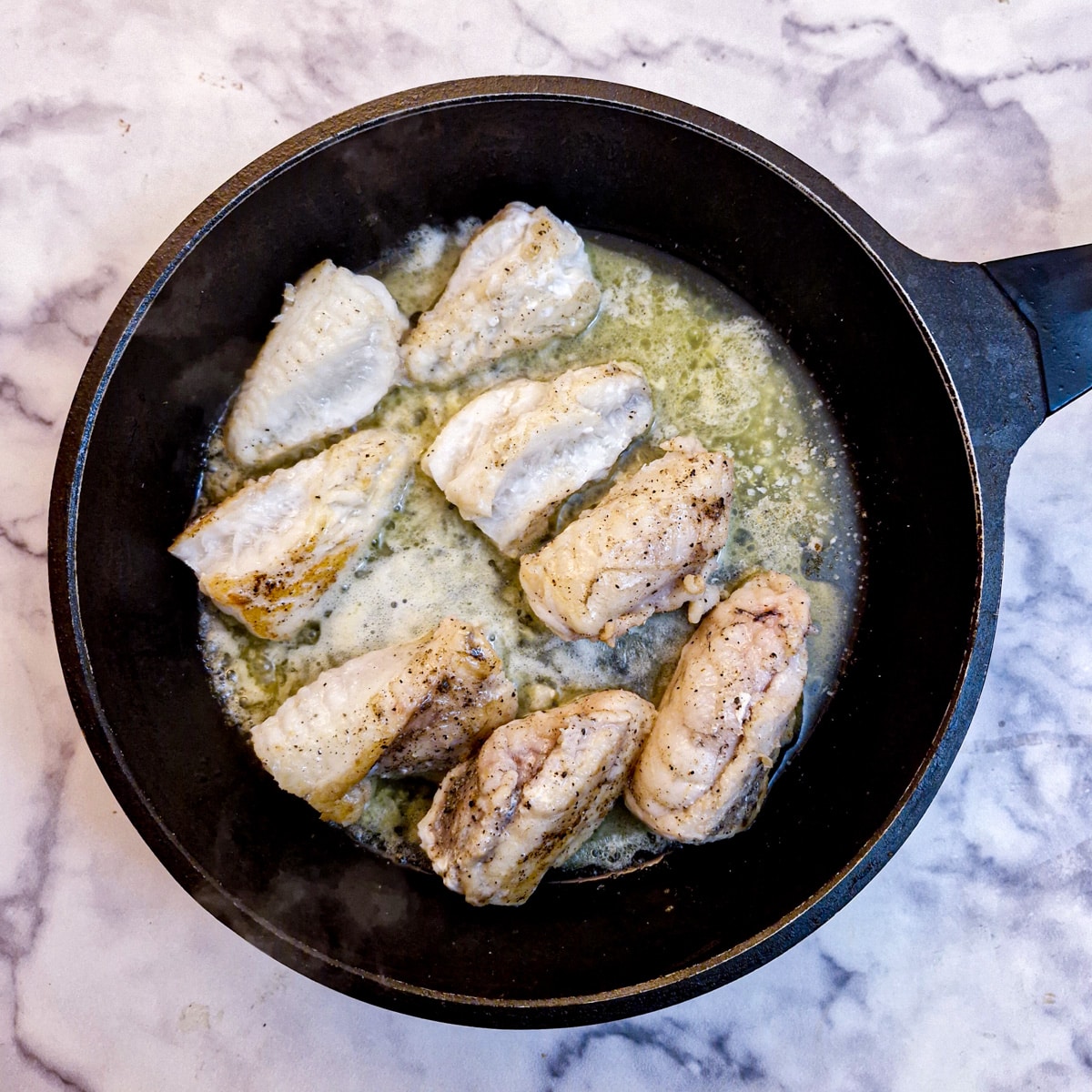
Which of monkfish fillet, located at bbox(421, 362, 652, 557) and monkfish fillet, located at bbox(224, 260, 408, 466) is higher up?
monkfish fillet, located at bbox(224, 260, 408, 466)

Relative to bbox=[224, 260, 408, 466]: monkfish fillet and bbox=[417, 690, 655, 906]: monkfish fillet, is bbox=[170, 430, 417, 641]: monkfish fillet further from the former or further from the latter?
bbox=[417, 690, 655, 906]: monkfish fillet

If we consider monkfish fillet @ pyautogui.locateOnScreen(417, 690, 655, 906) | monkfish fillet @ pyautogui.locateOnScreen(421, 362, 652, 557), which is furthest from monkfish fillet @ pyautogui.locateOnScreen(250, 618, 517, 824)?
monkfish fillet @ pyautogui.locateOnScreen(421, 362, 652, 557)

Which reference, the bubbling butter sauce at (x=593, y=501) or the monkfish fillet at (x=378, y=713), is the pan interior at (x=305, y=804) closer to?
the bubbling butter sauce at (x=593, y=501)

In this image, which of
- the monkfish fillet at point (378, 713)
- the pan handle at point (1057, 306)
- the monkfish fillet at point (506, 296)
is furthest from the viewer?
the monkfish fillet at point (506, 296)

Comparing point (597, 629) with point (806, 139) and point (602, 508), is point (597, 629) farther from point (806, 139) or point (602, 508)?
point (806, 139)

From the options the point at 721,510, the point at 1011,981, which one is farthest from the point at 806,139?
the point at 1011,981

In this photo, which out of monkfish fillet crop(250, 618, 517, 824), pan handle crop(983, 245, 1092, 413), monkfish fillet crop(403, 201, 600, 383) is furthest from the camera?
monkfish fillet crop(403, 201, 600, 383)

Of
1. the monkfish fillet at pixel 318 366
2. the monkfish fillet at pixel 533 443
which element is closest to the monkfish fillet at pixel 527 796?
the monkfish fillet at pixel 533 443
